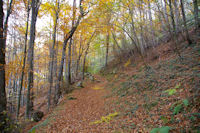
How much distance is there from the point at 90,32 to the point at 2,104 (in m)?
15.0

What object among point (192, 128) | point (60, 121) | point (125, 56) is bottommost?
point (60, 121)

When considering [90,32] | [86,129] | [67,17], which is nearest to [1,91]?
[86,129]

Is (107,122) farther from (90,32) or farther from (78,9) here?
(90,32)

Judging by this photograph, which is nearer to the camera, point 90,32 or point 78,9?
point 78,9

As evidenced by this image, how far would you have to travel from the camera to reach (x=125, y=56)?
66.7ft

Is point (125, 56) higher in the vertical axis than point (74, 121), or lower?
higher

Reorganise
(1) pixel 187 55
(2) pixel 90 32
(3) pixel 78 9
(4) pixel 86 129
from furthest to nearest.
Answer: (2) pixel 90 32
(3) pixel 78 9
(1) pixel 187 55
(4) pixel 86 129

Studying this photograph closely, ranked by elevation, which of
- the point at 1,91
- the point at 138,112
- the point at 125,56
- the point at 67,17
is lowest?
the point at 138,112

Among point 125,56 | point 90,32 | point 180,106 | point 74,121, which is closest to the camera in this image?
point 180,106

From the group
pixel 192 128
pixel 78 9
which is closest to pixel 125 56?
pixel 78 9

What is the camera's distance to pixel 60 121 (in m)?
6.44

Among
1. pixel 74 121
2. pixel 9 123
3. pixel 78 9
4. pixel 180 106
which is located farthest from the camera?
pixel 78 9

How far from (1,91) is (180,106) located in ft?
20.9

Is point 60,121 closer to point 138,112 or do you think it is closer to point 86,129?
point 86,129
